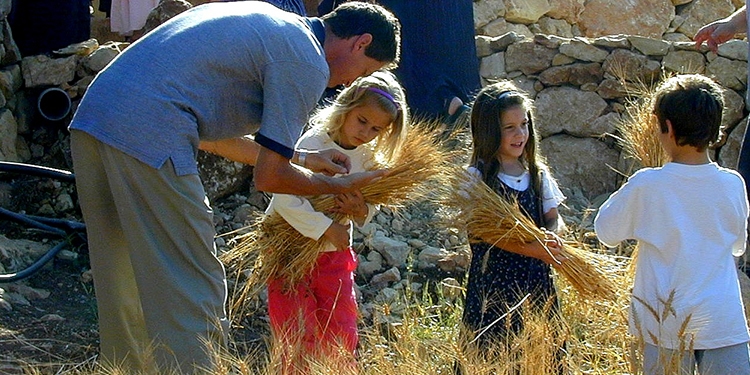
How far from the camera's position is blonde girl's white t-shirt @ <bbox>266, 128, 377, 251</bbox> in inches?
148

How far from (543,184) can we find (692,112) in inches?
28.2

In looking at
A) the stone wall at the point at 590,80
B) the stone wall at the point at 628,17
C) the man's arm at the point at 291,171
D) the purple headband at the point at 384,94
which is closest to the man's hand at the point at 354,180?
the man's arm at the point at 291,171

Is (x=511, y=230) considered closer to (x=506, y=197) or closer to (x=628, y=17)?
(x=506, y=197)

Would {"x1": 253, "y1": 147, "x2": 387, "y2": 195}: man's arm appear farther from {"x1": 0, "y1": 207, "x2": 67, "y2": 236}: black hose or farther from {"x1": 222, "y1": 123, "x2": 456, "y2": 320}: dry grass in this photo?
{"x1": 0, "y1": 207, "x2": 67, "y2": 236}: black hose

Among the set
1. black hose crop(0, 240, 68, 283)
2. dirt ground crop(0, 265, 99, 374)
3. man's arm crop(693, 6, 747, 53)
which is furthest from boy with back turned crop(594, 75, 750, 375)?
black hose crop(0, 240, 68, 283)

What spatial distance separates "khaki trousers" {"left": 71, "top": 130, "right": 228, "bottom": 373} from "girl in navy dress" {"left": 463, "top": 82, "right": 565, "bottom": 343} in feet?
3.14

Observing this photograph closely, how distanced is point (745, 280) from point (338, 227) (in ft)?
7.43

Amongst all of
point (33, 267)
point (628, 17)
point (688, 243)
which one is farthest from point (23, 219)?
point (628, 17)

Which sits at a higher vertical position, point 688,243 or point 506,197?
point 688,243

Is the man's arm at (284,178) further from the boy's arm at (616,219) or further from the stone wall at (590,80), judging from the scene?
the stone wall at (590,80)

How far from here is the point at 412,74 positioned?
6.41m

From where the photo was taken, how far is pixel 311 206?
381cm

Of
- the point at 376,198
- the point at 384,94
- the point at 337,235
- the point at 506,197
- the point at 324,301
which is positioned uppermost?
the point at 384,94

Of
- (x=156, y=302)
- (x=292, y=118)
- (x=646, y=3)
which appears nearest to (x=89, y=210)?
(x=156, y=302)
